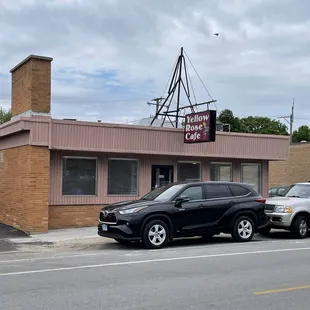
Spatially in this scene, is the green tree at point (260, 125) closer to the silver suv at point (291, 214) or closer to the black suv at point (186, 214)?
the silver suv at point (291, 214)

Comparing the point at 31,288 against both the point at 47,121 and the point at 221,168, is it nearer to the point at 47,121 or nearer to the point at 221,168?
the point at 47,121

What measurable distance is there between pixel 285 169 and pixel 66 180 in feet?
88.2

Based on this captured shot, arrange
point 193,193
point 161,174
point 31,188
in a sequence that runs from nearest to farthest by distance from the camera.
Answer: point 193,193, point 31,188, point 161,174

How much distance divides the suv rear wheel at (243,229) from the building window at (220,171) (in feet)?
19.3

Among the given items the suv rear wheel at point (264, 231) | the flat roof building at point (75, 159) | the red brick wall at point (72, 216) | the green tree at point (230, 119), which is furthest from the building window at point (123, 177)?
the green tree at point (230, 119)

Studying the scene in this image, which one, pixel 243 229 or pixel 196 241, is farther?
pixel 196 241

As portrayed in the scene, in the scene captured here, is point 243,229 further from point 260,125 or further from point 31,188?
point 260,125

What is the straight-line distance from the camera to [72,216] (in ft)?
55.4

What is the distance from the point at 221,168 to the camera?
20.2 metres

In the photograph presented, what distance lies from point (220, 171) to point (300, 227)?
5.72 metres

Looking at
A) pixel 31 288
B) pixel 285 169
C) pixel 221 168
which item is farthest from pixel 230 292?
pixel 285 169

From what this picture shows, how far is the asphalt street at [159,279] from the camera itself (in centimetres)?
674

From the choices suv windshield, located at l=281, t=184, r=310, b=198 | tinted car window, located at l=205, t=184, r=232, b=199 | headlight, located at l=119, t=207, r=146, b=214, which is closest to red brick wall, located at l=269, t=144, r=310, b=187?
suv windshield, located at l=281, t=184, r=310, b=198

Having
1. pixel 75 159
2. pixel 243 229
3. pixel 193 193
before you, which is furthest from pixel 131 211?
pixel 75 159
